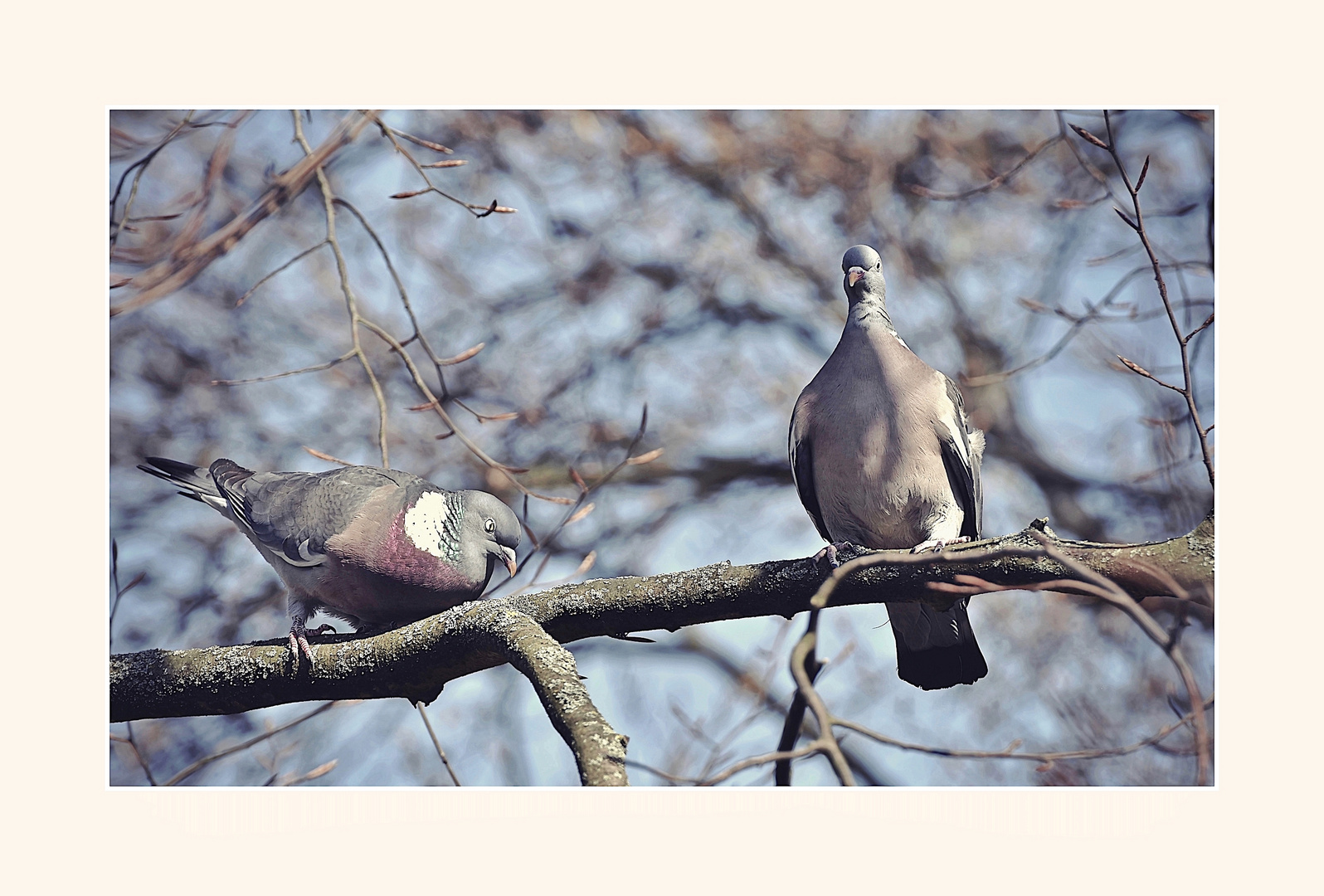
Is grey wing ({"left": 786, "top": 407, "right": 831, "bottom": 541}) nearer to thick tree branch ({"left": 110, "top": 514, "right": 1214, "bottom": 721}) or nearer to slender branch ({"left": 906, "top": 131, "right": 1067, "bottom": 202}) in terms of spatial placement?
thick tree branch ({"left": 110, "top": 514, "right": 1214, "bottom": 721})

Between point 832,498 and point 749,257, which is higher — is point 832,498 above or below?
below

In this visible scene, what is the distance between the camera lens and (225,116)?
2291 mm

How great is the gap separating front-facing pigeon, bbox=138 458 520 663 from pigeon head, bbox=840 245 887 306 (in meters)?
0.85

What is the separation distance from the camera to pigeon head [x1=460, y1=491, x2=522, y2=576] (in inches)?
85.6

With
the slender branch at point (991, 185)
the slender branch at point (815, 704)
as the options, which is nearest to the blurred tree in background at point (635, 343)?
the slender branch at point (991, 185)

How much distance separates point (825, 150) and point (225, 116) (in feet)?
4.58

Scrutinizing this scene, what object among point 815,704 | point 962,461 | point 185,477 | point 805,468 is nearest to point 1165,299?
point 962,461

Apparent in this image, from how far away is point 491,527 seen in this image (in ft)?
7.20

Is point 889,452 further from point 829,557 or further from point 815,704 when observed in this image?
point 815,704

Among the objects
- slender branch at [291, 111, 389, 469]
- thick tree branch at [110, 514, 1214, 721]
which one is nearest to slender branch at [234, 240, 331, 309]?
slender branch at [291, 111, 389, 469]

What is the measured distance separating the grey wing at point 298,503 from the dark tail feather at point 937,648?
1085 millimetres

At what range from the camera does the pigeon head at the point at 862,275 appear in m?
2.13
